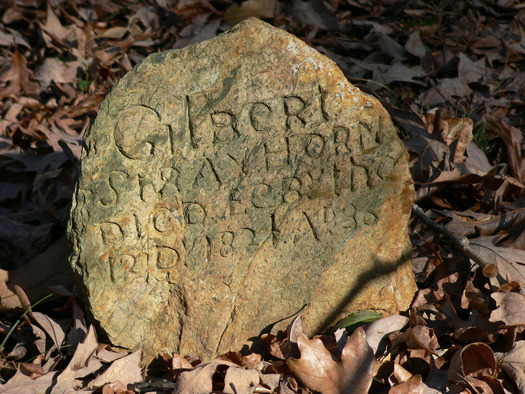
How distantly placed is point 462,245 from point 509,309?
0.38 metres

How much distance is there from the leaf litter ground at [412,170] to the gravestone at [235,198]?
0.15 metres

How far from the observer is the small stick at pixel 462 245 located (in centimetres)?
243

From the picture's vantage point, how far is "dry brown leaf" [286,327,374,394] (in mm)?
2027

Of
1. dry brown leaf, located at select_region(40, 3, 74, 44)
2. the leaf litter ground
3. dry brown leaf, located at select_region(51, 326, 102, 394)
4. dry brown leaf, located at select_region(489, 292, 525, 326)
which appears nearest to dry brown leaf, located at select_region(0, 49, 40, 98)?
the leaf litter ground

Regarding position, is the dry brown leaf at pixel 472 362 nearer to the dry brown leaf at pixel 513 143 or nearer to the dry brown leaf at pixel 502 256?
the dry brown leaf at pixel 502 256

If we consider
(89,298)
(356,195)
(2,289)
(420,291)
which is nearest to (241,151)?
(356,195)

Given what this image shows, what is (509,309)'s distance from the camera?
2268 millimetres

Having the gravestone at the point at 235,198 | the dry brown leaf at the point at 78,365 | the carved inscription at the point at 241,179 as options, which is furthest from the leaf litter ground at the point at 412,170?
the carved inscription at the point at 241,179

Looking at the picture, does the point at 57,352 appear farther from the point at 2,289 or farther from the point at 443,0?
the point at 443,0

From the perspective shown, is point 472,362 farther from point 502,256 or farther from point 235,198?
point 235,198

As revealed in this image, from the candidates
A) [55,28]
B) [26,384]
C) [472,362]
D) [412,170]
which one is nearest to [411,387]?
[472,362]

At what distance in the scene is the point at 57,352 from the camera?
2.38 meters

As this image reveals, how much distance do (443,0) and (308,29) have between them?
1.20 m

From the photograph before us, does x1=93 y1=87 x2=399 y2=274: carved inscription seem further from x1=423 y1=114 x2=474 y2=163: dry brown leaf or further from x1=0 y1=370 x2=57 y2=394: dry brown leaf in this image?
x1=423 y1=114 x2=474 y2=163: dry brown leaf
